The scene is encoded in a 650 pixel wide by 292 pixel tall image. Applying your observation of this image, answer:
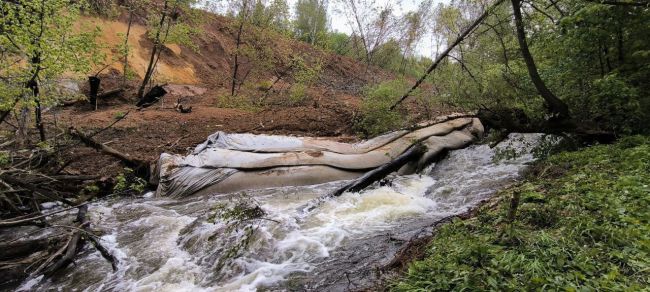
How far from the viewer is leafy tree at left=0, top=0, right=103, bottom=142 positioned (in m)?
5.30

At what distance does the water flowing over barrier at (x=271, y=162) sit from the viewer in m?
7.11

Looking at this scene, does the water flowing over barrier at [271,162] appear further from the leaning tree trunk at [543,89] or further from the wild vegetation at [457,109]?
the leaning tree trunk at [543,89]

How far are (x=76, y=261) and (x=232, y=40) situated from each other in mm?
23332

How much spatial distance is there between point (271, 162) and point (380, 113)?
3.80m

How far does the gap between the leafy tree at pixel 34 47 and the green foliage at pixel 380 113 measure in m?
Result: 6.33

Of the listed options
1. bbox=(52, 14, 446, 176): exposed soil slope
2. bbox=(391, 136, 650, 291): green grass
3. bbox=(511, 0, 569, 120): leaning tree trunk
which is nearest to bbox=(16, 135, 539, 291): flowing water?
bbox=(391, 136, 650, 291): green grass

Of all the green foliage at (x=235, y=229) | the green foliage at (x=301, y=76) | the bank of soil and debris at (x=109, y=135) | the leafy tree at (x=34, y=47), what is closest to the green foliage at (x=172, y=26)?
the bank of soil and debris at (x=109, y=135)

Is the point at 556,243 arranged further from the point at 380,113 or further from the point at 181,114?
the point at 181,114

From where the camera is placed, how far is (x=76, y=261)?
4.61 metres

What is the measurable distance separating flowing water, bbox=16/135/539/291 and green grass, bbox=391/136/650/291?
0.81 metres

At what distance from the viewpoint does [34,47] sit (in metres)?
5.23

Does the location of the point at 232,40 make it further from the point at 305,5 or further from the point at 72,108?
the point at 72,108

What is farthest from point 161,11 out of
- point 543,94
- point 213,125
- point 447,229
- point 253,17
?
point 447,229

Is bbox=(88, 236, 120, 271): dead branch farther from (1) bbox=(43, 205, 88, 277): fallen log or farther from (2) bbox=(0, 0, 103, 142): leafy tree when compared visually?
(2) bbox=(0, 0, 103, 142): leafy tree
